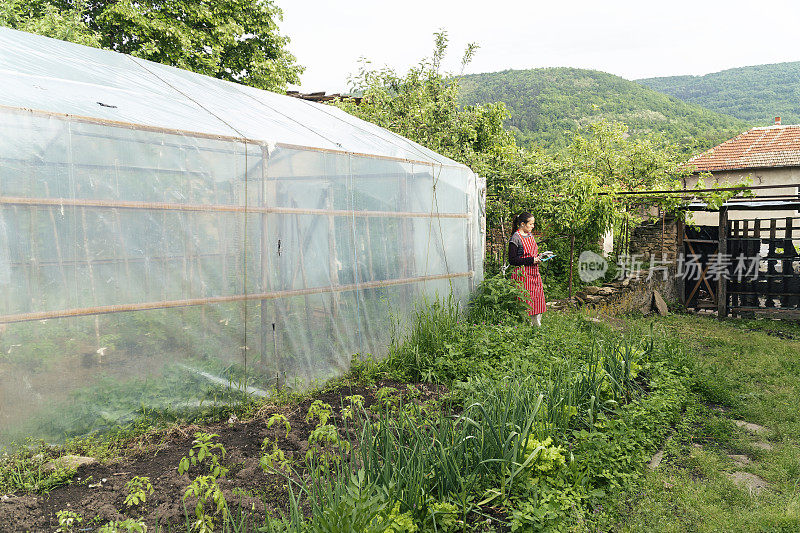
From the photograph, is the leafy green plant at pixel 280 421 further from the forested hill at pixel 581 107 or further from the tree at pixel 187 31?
the forested hill at pixel 581 107

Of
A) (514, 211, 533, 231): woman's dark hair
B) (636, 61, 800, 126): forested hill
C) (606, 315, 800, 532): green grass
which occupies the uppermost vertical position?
(636, 61, 800, 126): forested hill

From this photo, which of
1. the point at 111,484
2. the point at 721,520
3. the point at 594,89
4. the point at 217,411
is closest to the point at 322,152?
the point at 217,411

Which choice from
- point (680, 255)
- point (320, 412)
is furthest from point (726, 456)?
point (680, 255)

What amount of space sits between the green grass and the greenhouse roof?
12.0 feet

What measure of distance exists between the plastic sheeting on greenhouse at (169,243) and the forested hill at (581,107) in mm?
19501

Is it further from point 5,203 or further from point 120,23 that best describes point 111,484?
point 120,23

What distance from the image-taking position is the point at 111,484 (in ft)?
9.02

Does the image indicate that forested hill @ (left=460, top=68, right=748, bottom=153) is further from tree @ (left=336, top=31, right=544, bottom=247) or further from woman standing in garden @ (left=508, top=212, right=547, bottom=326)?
woman standing in garden @ (left=508, top=212, right=547, bottom=326)

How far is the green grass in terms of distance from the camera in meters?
2.73

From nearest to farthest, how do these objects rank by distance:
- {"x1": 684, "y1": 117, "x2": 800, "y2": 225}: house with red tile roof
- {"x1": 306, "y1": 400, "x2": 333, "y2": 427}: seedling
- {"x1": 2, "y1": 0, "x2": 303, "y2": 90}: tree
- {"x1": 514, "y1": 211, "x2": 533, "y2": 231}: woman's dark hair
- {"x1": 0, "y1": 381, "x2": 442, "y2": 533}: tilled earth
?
{"x1": 0, "y1": 381, "x2": 442, "y2": 533}: tilled earth, {"x1": 306, "y1": 400, "x2": 333, "y2": 427}: seedling, {"x1": 514, "y1": 211, "x2": 533, "y2": 231}: woman's dark hair, {"x1": 2, "y1": 0, "x2": 303, "y2": 90}: tree, {"x1": 684, "y1": 117, "x2": 800, "y2": 225}: house with red tile roof

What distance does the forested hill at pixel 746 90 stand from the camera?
36.7 meters

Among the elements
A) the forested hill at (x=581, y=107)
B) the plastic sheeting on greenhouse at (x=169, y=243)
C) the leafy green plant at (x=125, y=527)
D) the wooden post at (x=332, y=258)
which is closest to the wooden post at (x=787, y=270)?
the plastic sheeting on greenhouse at (x=169, y=243)

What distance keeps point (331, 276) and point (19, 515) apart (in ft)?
9.53

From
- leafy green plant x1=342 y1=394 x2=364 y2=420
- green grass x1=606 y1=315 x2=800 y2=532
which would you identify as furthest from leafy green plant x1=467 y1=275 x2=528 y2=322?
leafy green plant x1=342 y1=394 x2=364 y2=420
